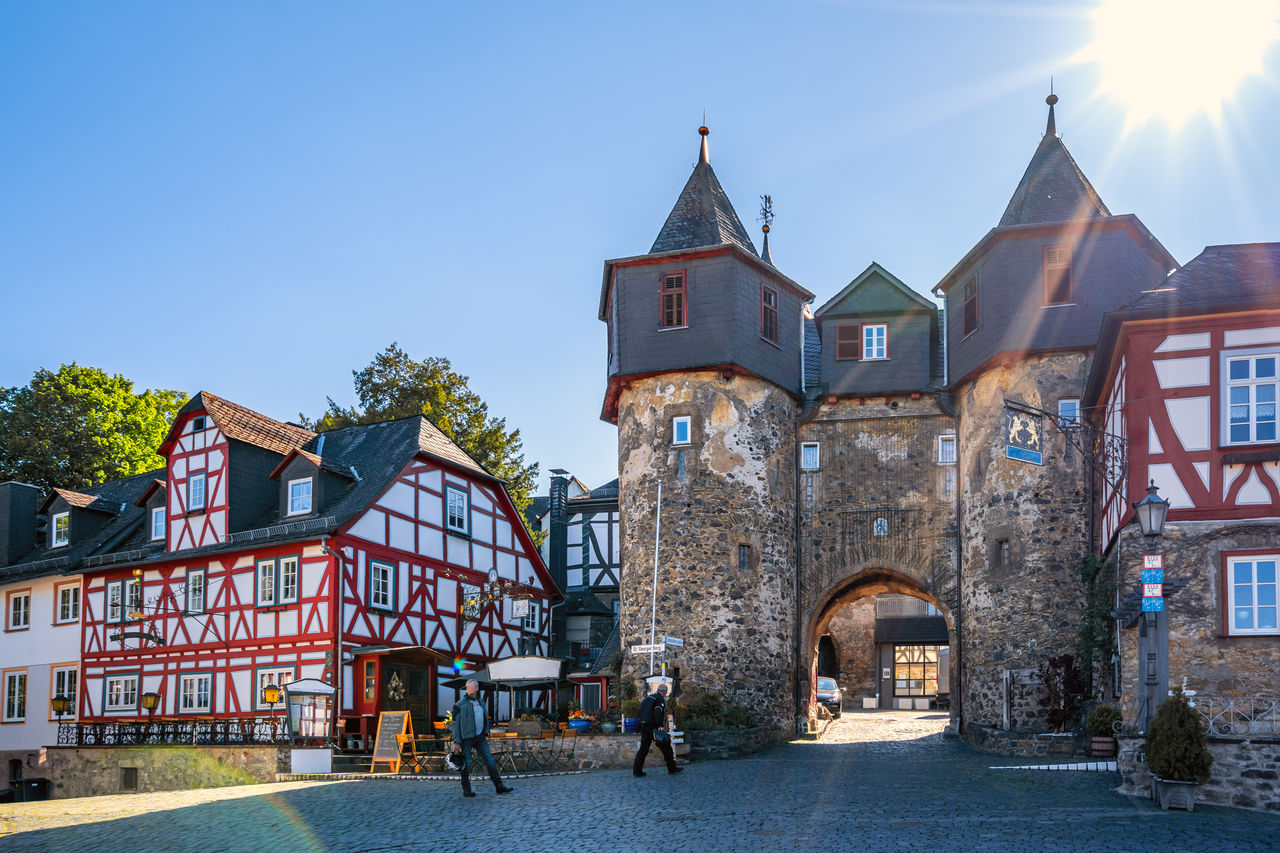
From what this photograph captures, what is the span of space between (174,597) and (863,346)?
1808 centimetres

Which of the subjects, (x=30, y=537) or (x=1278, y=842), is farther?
(x=30, y=537)

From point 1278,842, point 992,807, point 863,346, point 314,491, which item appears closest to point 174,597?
point 314,491

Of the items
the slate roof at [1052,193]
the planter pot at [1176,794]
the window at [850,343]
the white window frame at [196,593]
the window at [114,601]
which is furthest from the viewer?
the window at [114,601]

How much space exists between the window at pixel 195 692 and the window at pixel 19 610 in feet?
26.3

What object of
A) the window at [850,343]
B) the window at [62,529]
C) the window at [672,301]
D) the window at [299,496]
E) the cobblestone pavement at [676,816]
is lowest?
the cobblestone pavement at [676,816]

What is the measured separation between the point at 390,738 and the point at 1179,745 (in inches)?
568

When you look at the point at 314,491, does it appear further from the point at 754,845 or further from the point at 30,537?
the point at 754,845

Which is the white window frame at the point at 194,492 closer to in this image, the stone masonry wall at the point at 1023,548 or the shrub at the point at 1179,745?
the stone masonry wall at the point at 1023,548

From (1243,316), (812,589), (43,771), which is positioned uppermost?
(1243,316)

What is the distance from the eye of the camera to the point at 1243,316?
19.8m

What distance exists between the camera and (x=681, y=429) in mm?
30375

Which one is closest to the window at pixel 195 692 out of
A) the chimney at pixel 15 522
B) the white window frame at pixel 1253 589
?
the chimney at pixel 15 522

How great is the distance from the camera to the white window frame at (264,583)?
3128 cm

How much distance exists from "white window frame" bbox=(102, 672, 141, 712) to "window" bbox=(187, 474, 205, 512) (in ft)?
14.6
